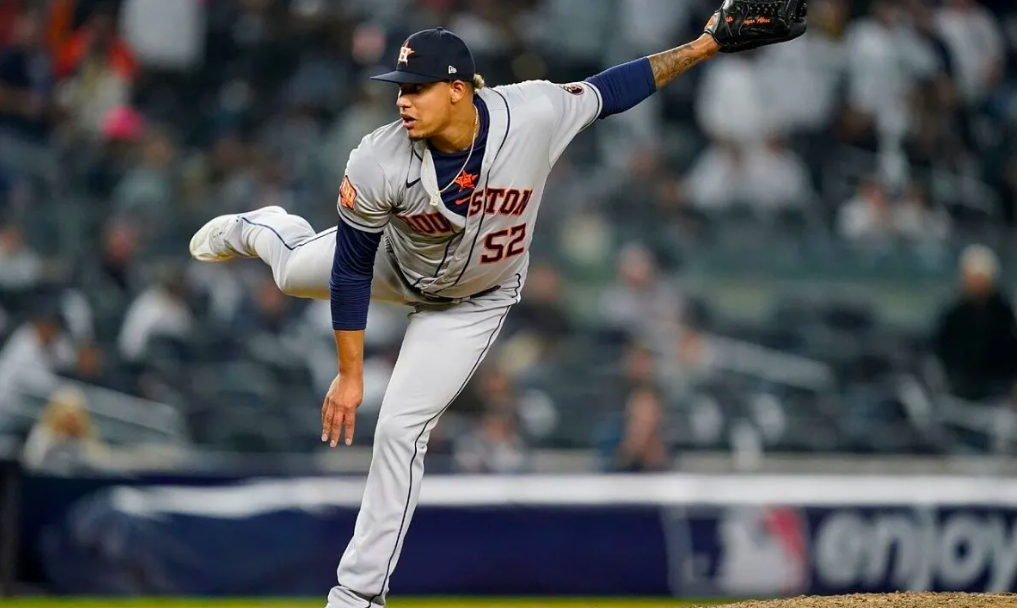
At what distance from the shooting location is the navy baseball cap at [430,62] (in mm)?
4777

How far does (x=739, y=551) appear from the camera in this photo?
9.20 metres

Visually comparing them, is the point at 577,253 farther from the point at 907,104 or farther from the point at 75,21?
the point at 75,21

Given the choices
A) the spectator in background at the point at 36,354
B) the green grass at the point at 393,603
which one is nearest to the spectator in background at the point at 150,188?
the spectator in background at the point at 36,354

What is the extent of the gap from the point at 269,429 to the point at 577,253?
2700mm

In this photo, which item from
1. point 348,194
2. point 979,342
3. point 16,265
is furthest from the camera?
point 16,265

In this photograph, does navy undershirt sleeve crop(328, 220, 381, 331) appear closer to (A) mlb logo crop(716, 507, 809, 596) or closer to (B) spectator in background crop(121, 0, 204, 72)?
(A) mlb logo crop(716, 507, 809, 596)

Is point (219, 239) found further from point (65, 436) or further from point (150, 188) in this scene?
point (150, 188)

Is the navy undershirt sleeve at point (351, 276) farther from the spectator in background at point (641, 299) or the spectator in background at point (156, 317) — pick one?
the spectator in background at point (641, 299)

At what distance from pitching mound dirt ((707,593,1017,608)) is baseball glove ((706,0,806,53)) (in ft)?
6.66

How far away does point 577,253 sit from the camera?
11.5 metres

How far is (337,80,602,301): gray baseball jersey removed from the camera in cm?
490

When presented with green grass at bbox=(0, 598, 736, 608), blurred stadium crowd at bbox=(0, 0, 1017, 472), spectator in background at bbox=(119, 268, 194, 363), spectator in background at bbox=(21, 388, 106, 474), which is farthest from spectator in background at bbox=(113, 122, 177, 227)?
green grass at bbox=(0, 598, 736, 608)

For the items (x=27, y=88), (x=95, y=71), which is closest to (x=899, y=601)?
(x=95, y=71)

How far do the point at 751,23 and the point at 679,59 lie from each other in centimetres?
29
